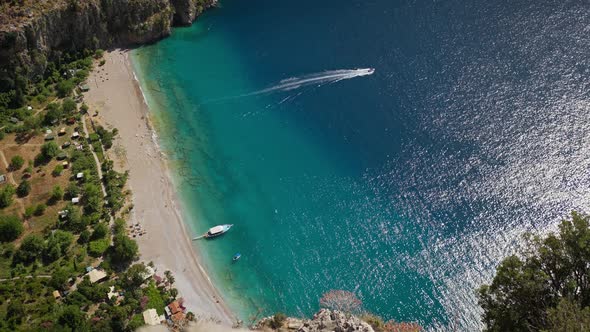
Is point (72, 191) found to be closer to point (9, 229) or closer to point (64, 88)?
point (9, 229)

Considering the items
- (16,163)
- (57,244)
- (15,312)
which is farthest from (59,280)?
(16,163)

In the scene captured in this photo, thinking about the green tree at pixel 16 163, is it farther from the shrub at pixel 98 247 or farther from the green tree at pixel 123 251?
the green tree at pixel 123 251

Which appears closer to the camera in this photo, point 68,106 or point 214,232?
point 214,232

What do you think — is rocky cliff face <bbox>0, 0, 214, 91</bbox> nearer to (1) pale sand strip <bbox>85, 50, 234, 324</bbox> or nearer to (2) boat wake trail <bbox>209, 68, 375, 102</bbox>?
(1) pale sand strip <bbox>85, 50, 234, 324</bbox>

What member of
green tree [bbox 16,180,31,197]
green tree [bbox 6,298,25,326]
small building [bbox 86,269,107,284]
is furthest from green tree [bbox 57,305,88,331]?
green tree [bbox 16,180,31,197]

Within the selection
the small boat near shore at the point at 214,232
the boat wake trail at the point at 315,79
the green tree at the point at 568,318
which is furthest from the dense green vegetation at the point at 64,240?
the green tree at the point at 568,318

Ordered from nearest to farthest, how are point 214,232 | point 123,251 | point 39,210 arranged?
point 123,251
point 39,210
point 214,232
